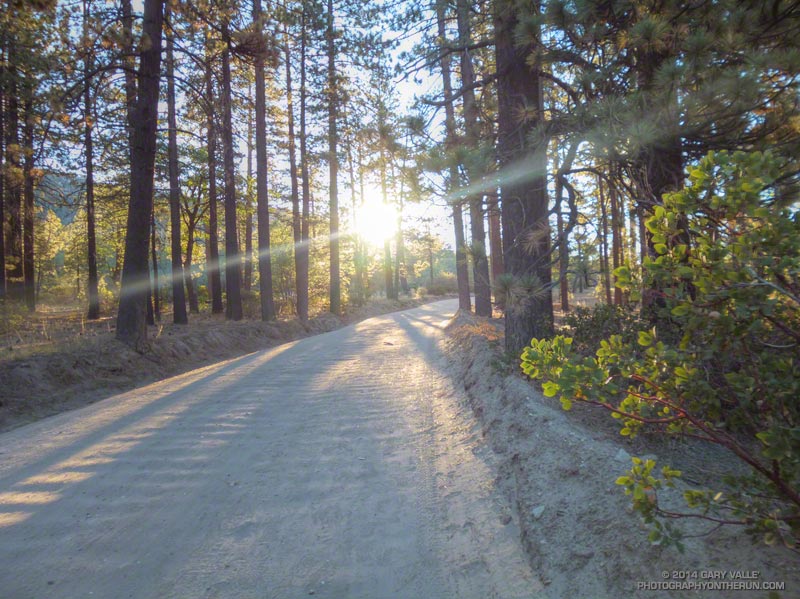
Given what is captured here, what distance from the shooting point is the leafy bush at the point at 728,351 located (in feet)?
6.55

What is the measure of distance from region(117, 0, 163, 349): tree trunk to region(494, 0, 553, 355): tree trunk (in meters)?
7.46

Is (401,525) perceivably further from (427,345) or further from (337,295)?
(337,295)

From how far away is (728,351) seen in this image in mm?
2355

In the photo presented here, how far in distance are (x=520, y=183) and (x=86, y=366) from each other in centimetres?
809

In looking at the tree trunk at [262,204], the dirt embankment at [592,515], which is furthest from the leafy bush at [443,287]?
the dirt embankment at [592,515]

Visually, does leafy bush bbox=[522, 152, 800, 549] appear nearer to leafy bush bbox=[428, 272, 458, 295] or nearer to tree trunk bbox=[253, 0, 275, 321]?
tree trunk bbox=[253, 0, 275, 321]

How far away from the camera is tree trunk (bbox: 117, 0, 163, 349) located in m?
10.1

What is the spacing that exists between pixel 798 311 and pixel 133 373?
9.97m

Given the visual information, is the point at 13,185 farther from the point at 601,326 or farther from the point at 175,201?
the point at 601,326

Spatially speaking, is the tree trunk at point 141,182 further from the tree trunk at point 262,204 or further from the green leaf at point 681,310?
the green leaf at point 681,310

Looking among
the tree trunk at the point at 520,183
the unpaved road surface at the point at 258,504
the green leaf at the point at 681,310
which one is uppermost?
the tree trunk at the point at 520,183

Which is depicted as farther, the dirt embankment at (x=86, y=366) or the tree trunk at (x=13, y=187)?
the tree trunk at (x=13, y=187)

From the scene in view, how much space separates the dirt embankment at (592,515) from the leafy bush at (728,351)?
0.69ft

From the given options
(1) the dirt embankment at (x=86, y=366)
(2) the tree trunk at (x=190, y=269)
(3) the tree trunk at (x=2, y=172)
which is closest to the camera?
(1) the dirt embankment at (x=86, y=366)
